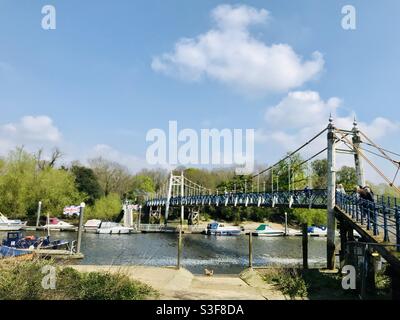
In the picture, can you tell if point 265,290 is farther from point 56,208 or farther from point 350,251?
point 56,208

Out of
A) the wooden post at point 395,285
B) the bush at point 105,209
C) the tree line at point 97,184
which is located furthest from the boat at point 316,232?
the wooden post at point 395,285

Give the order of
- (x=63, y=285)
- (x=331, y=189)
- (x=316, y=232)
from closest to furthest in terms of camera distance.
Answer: (x=63, y=285), (x=331, y=189), (x=316, y=232)

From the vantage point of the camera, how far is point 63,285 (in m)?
10.5

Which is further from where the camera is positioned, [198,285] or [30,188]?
[30,188]

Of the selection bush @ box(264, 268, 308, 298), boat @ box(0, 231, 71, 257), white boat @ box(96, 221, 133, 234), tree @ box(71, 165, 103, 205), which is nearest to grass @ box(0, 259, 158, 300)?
bush @ box(264, 268, 308, 298)

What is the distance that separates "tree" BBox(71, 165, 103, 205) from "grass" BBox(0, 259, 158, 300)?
56.8 meters

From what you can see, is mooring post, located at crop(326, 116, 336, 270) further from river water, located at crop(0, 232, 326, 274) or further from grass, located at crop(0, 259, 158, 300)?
grass, located at crop(0, 259, 158, 300)

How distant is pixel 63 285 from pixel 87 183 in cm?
5943

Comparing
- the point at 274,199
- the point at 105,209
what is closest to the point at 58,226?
the point at 105,209

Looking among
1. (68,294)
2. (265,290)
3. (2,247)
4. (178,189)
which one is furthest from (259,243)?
(178,189)

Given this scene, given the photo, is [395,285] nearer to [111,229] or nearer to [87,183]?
[111,229]

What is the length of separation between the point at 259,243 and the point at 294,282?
30.1m

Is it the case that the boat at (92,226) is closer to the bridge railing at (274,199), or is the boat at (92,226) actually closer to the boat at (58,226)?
the boat at (58,226)
